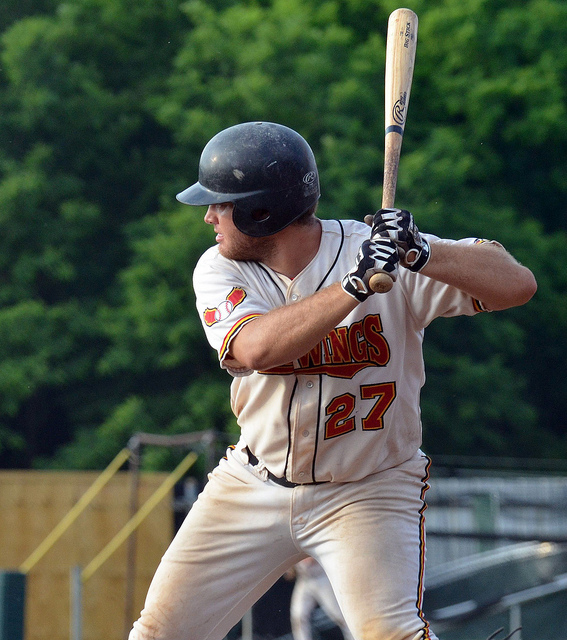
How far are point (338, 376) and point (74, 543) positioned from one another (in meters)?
10.3

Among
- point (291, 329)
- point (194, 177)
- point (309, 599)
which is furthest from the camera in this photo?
point (194, 177)

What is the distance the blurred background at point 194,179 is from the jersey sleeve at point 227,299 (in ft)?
45.7

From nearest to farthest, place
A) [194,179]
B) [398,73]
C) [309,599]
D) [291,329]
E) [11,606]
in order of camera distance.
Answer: [291,329] < [398,73] < [11,606] < [309,599] < [194,179]

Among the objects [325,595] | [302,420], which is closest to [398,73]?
[302,420]

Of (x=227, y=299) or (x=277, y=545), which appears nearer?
(x=227, y=299)

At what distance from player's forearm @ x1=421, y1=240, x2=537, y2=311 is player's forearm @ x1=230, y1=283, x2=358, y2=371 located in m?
0.31

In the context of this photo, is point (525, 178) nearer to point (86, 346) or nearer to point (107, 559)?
point (86, 346)

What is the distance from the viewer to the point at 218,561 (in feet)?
12.5

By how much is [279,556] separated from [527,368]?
18.4m

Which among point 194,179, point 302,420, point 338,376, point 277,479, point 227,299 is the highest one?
point 194,179

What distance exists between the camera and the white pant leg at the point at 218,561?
3789 millimetres

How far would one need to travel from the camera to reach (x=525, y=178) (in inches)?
842

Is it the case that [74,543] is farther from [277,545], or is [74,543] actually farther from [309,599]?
[277,545]

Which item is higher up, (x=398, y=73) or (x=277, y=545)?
(x=398, y=73)
